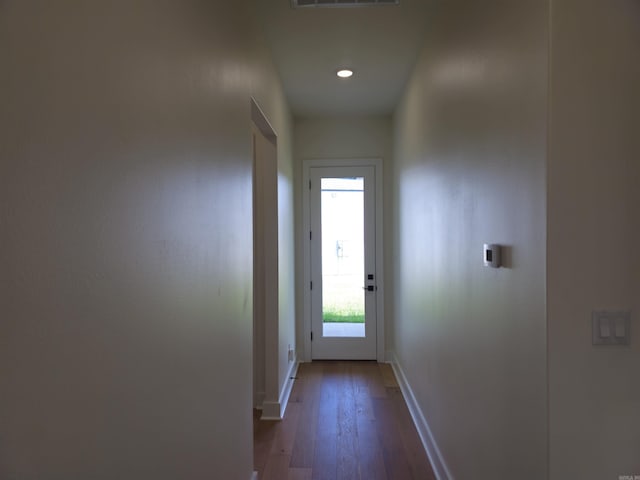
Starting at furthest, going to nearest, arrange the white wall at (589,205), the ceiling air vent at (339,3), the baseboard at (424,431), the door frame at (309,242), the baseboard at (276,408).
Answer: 1. the door frame at (309,242)
2. the baseboard at (276,408)
3. the baseboard at (424,431)
4. the ceiling air vent at (339,3)
5. the white wall at (589,205)

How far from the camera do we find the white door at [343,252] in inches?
179

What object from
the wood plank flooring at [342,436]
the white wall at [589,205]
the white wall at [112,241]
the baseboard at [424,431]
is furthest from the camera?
the wood plank flooring at [342,436]

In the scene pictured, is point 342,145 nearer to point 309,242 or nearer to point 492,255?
point 309,242

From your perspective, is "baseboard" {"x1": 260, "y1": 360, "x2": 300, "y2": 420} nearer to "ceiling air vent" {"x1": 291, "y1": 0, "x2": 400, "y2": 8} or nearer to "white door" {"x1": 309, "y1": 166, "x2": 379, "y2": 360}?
"white door" {"x1": 309, "y1": 166, "x2": 379, "y2": 360}

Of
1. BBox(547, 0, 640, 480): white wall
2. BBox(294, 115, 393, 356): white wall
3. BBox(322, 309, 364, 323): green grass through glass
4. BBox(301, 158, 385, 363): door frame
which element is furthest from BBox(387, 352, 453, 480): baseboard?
BBox(547, 0, 640, 480): white wall

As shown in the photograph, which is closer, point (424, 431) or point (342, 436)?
point (424, 431)

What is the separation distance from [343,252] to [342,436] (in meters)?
2.11

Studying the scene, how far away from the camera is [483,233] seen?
1.66m

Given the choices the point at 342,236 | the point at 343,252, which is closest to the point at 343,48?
the point at 342,236

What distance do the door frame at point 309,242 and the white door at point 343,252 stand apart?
4 centimetres

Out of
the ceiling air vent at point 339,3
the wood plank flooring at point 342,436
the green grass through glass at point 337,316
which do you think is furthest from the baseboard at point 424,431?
the ceiling air vent at point 339,3

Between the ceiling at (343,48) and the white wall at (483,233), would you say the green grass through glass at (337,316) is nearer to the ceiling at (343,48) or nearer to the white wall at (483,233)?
the white wall at (483,233)

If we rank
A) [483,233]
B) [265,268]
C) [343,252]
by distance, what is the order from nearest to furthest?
[483,233] < [265,268] < [343,252]

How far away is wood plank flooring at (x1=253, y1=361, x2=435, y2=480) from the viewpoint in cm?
246
